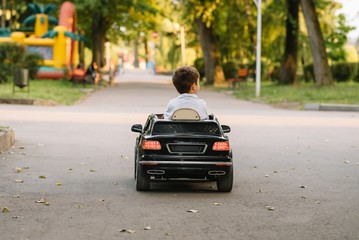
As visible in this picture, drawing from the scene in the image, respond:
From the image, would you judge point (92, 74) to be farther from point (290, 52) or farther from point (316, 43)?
point (316, 43)

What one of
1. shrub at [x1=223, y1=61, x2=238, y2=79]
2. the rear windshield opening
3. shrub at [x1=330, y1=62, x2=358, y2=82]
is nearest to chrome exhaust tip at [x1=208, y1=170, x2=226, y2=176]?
the rear windshield opening

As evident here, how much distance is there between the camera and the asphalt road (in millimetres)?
6613

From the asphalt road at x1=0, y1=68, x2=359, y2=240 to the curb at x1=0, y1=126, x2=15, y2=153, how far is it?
0.19m

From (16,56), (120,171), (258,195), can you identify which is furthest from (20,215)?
(16,56)

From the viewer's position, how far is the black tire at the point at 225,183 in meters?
8.53

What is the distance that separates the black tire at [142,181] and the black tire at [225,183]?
2.40 feet

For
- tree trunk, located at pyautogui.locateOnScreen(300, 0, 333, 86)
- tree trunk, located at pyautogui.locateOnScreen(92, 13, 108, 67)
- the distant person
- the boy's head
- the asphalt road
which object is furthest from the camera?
tree trunk, located at pyautogui.locateOnScreen(92, 13, 108, 67)

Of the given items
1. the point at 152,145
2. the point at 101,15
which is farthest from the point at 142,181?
the point at 101,15

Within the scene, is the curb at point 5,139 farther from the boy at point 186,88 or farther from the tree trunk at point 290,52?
the tree trunk at point 290,52

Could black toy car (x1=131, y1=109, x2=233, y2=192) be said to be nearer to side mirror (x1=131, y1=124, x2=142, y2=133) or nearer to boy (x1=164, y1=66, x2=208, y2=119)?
boy (x1=164, y1=66, x2=208, y2=119)

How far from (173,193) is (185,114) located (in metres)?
0.85

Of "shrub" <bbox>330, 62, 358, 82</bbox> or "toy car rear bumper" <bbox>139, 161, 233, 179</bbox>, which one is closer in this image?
"toy car rear bumper" <bbox>139, 161, 233, 179</bbox>

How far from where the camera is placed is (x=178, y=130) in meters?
8.59

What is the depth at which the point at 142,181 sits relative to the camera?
8.55 m
